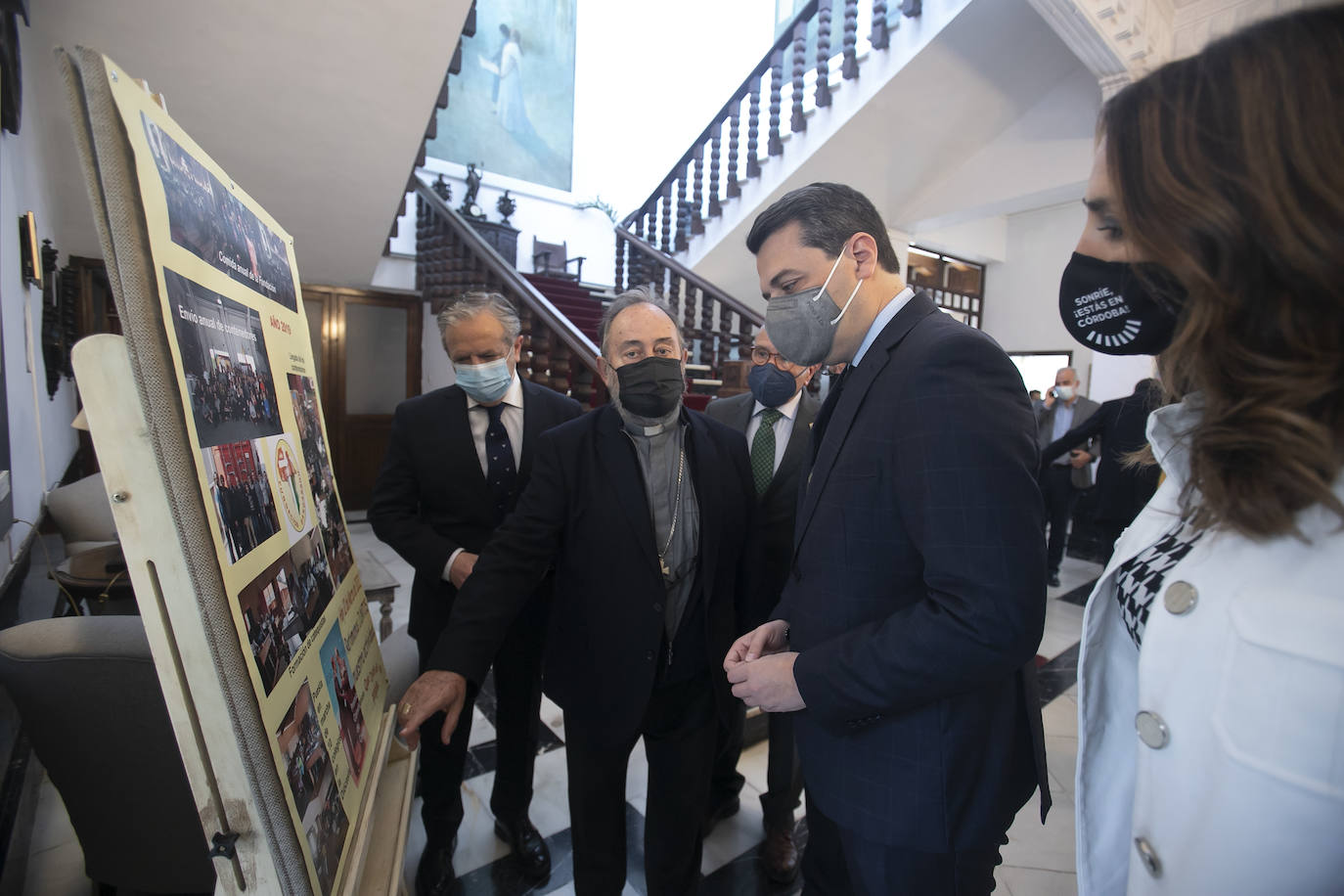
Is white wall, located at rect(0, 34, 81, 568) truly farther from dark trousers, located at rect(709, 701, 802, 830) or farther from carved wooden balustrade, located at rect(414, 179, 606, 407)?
dark trousers, located at rect(709, 701, 802, 830)


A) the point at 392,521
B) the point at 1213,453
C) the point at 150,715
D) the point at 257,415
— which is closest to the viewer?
the point at 1213,453

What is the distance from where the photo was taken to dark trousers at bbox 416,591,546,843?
166 cm

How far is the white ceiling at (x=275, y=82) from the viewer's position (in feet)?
9.02

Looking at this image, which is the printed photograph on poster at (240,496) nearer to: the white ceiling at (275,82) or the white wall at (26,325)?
the white wall at (26,325)

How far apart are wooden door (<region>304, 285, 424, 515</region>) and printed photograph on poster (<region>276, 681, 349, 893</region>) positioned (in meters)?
5.96

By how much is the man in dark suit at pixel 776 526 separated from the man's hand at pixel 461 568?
0.75 meters

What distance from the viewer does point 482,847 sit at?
1.85 m

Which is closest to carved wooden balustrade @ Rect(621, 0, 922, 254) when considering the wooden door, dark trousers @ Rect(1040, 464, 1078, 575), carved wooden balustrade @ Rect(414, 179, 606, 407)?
carved wooden balustrade @ Rect(414, 179, 606, 407)

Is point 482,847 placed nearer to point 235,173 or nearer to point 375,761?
point 375,761

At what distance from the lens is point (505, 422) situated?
180 centimetres

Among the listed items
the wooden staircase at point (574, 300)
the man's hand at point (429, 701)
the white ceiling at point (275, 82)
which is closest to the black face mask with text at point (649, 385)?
the man's hand at point (429, 701)

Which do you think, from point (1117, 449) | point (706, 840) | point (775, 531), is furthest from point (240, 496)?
point (1117, 449)

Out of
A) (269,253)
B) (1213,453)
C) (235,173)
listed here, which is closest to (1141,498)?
(1213,453)

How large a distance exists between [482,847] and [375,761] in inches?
42.0
